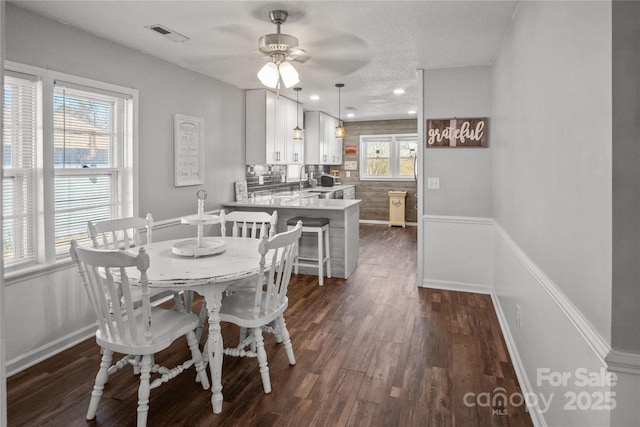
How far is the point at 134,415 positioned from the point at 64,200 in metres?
1.75

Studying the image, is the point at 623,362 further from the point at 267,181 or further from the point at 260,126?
the point at 267,181

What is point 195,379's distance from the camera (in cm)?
249

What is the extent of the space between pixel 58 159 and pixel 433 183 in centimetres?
338

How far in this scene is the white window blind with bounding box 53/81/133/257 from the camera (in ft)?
9.93

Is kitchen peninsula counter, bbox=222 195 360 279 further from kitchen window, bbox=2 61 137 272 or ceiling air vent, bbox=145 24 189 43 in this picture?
ceiling air vent, bbox=145 24 189 43

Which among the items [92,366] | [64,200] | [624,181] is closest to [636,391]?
[624,181]

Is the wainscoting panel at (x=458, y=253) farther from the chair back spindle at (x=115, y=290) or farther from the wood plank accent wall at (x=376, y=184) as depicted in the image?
the wood plank accent wall at (x=376, y=184)

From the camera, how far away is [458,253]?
4.30 m

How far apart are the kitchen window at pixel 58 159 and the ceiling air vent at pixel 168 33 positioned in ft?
2.00

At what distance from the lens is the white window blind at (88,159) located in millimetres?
3025

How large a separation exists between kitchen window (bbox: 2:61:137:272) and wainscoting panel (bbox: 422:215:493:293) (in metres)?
3.03

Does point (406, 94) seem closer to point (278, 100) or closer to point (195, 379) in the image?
point (278, 100)

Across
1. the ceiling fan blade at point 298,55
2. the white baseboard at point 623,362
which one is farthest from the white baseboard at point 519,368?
the ceiling fan blade at point 298,55

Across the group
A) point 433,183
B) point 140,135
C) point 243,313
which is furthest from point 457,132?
point 140,135
